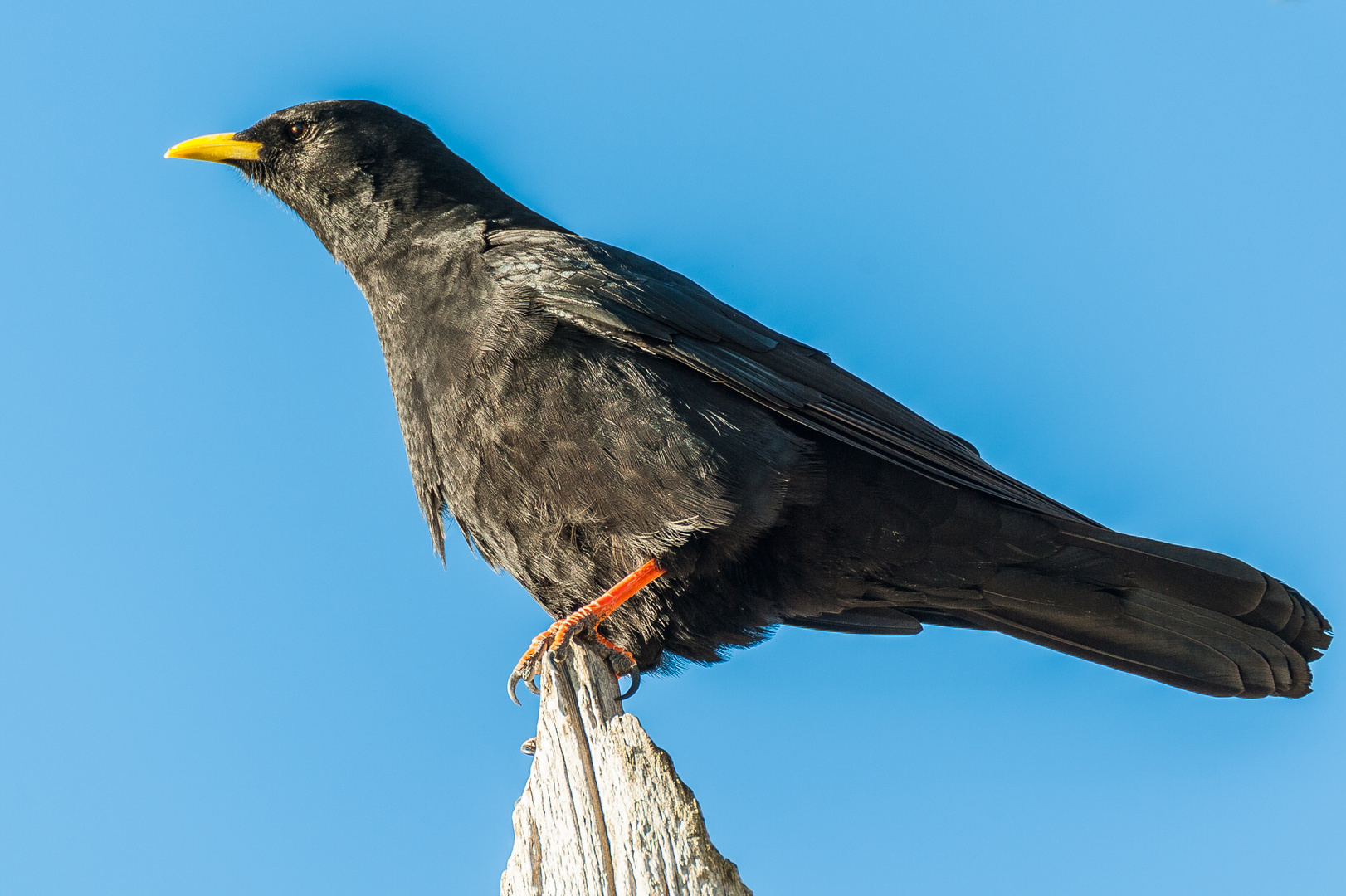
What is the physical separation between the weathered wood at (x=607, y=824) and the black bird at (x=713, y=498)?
90 centimetres

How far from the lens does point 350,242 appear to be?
20.5 ft

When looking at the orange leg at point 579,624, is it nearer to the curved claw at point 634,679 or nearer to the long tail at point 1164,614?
the curved claw at point 634,679

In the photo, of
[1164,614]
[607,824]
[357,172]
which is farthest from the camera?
[357,172]

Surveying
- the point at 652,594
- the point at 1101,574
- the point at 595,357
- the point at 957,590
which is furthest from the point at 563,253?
the point at 1101,574

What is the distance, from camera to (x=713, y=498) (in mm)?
4879

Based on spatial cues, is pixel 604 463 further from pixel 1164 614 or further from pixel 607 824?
pixel 1164 614

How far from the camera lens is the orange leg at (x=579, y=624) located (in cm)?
486

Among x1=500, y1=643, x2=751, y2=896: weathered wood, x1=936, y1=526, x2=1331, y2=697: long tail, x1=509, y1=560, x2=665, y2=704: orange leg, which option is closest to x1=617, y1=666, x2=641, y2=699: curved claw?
x1=509, y1=560, x2=665, y2=704: orange leg

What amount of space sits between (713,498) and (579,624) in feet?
2.53

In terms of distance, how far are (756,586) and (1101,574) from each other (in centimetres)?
164

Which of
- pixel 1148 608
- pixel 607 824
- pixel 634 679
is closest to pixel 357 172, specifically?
pixel 634 679

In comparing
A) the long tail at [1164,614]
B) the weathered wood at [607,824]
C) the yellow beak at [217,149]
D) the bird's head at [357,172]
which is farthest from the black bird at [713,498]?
the yellow beak at [217,149]

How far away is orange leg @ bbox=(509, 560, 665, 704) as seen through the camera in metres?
4.86

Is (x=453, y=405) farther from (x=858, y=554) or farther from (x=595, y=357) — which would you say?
(x=858, y=554)
